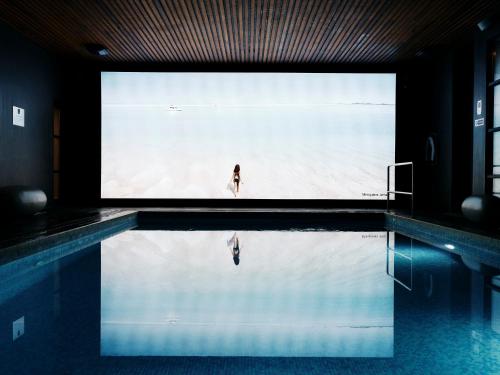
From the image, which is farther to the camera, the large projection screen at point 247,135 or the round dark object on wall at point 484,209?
the large projection screen at point 247,135

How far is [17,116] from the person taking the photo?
643 cm

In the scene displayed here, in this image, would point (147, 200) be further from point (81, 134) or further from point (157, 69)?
point (157, 69)

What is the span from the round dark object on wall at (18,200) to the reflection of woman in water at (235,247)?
7.16 ft

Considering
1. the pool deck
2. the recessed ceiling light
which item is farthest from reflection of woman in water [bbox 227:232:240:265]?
the recessed ceiling light

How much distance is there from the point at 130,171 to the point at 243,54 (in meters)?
2.94

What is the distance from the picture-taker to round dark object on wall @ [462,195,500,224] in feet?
14.4

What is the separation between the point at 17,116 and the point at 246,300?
5313 mm

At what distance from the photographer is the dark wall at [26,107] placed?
6137 mm

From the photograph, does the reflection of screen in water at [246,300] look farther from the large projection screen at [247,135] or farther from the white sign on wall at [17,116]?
the large projection screen at [247,135]

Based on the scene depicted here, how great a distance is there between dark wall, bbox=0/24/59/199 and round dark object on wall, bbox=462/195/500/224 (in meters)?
→ 5.56

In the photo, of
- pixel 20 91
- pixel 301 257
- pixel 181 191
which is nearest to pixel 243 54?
pixel 181 191

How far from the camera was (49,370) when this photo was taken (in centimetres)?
146

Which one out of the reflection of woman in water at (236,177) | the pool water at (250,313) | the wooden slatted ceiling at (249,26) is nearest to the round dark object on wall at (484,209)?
the pool water at (250,313)

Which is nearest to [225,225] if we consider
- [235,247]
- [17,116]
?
Answer: [235,247]
